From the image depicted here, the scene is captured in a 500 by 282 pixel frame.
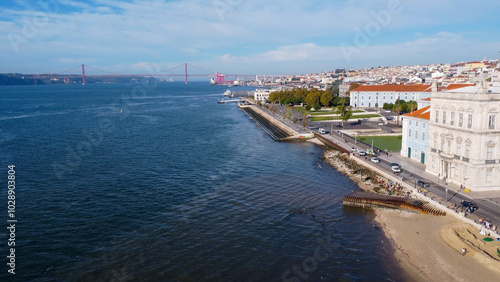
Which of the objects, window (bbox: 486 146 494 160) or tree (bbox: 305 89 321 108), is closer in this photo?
window (bbox: 486 146 494 160)

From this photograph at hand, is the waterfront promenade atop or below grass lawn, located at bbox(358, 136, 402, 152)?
below

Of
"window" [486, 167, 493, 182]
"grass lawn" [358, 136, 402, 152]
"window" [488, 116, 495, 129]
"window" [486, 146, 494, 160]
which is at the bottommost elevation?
"grass lawn" [358, 136, 402, 152]

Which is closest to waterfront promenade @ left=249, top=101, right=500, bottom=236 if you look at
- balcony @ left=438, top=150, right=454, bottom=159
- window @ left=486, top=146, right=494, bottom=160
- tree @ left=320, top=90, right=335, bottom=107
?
balcony @ left=438, top=150, right=454, bottom=159

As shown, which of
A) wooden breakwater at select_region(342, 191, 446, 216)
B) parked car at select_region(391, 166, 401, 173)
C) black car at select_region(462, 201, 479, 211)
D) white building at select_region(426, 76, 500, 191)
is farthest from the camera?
parked car at select_region(391, 166, 401, 173)

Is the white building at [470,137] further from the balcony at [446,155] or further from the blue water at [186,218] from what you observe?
the blue water at [186,218]

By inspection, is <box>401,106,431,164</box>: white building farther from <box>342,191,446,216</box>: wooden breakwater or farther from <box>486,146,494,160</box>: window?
<box>342,191,446,216</box>: wooden breakwater

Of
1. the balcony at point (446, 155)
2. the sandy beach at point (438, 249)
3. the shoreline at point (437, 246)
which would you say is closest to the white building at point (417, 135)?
the balcony at point (446, 155)

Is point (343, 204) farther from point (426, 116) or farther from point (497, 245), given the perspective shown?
point (426, 116)
